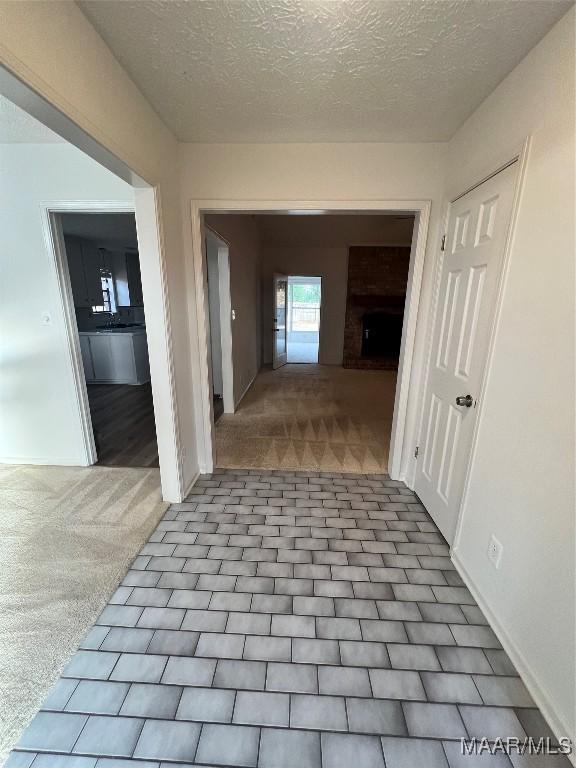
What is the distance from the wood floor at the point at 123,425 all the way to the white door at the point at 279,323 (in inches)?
108

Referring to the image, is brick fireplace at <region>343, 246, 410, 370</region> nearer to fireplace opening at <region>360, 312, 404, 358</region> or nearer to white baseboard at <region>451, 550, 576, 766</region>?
fireplace opening at <region>360, 312, 404, 358</region>

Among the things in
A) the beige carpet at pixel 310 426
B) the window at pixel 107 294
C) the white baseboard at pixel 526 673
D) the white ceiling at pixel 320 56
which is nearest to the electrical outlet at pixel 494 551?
the white baseboard at pixel 526 673

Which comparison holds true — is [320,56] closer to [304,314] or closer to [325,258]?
[325,258]

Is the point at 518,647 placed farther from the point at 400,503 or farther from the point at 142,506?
the point at 142,506

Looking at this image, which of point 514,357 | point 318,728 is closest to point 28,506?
point 318,728

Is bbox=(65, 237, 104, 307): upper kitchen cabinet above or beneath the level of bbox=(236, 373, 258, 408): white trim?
above

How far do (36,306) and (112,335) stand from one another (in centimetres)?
274

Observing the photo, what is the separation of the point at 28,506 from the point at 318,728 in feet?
7.21

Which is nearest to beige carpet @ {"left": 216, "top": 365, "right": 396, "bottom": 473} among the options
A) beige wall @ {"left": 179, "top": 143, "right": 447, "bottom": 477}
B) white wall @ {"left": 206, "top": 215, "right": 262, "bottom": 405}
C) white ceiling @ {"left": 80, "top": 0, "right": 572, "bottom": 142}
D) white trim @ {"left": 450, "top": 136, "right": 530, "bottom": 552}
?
white wall @ {"left": 206, "top": 215, "right": 262, "bottom": 405}

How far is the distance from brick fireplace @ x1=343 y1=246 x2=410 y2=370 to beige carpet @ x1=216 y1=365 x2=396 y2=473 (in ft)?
4.01

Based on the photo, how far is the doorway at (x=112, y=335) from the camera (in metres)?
3.24

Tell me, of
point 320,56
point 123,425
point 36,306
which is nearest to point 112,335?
point 123,425

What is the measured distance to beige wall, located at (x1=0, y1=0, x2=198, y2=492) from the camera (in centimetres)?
94

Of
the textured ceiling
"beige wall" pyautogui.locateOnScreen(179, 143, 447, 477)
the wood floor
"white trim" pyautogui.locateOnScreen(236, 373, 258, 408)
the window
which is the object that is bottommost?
the wood floor
